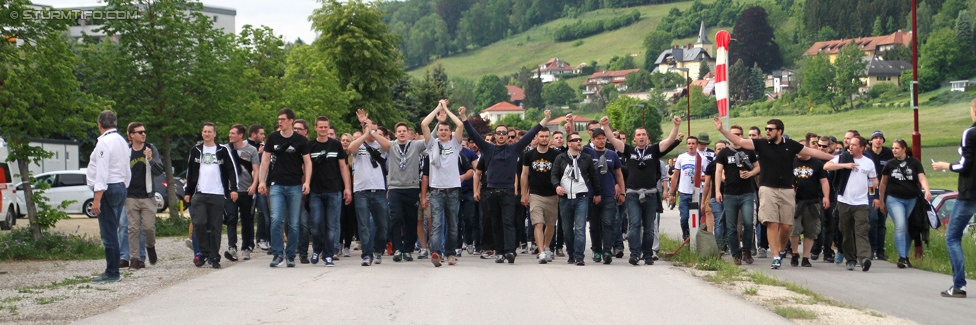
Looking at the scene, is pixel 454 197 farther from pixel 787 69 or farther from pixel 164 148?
pixel 787 69

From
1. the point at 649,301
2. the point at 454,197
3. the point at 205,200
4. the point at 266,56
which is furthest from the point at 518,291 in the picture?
the point at 266,56

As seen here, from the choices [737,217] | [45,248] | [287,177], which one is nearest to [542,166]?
[737,217]

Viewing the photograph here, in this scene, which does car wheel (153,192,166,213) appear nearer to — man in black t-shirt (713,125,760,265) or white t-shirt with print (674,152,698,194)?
white t-shirt with print (674,152,698,194)

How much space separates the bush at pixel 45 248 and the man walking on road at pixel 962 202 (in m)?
11.3

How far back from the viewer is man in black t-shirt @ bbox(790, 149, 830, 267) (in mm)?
14164

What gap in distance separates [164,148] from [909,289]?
18.0m

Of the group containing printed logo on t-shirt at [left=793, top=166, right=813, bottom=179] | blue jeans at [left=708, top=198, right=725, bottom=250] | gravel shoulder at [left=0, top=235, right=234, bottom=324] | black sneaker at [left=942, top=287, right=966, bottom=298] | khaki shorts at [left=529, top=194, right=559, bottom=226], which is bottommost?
black sneaker at [left=942, top=287, right=966, bottom=298]

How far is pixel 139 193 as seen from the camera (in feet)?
43.1

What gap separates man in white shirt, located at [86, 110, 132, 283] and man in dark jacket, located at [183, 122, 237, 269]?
161cm

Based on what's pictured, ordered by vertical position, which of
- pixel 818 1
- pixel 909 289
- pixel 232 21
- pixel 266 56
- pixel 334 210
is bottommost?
pixel 909 289

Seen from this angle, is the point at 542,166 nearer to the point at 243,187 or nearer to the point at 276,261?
the point at 276,261

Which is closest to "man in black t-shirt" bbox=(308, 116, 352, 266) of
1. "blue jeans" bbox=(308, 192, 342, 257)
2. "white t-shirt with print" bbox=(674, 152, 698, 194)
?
"blue jeans" bbox=(308, 192, 342, 257)

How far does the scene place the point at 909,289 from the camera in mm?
11195

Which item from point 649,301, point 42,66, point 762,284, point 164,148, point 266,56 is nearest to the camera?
point 649,301
